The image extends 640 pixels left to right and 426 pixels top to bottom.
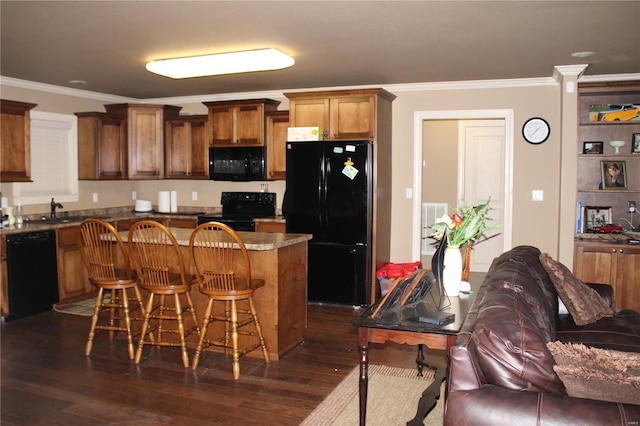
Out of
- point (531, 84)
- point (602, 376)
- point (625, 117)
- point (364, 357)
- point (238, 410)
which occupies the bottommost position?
point (238, 410)

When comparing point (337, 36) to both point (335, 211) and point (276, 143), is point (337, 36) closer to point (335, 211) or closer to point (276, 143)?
point (335, 211)

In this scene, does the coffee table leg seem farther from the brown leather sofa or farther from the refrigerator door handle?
the refrigerator door handle

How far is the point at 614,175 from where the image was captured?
546 cm

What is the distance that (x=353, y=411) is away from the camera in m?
3.10

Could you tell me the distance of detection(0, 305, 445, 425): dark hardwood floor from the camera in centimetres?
308

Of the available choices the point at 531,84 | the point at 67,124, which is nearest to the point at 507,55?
the point at 531,84

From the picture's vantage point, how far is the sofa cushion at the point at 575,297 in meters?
3.28

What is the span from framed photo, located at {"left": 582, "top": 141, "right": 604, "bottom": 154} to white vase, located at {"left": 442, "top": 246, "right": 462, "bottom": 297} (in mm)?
3425

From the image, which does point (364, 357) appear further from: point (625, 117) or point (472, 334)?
point (625, 117)

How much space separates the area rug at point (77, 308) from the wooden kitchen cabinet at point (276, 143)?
8.10ft

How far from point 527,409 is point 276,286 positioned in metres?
2.38

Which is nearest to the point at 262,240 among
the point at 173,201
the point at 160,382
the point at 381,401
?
the point at 160,382

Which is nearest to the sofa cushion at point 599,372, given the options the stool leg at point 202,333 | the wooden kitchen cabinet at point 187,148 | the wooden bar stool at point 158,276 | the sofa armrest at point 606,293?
the sofa armrest at point 606,293

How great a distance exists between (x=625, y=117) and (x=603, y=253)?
4.55 ft
